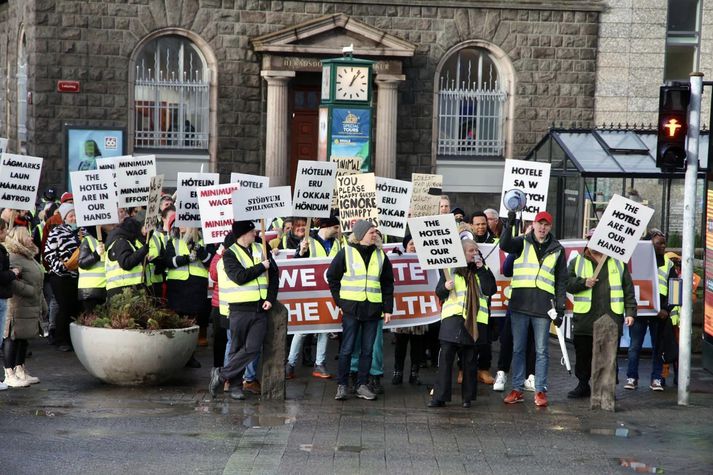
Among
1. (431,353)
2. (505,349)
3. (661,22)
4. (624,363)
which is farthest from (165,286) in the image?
(661,22)

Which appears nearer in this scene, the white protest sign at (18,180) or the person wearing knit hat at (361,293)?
the person wearing knit hat at (361,293)

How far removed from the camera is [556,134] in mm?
20500

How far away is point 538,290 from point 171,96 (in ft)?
48.1

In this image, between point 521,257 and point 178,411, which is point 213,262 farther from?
point 521,257

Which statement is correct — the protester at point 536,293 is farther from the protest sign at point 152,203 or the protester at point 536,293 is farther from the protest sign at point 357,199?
the protest sign at point 152,203

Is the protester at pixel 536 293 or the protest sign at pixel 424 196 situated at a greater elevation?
the protest sign at pixel 424 196

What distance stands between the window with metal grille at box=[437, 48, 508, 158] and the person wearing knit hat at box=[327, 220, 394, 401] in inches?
547

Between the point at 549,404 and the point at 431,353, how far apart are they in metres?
2.67

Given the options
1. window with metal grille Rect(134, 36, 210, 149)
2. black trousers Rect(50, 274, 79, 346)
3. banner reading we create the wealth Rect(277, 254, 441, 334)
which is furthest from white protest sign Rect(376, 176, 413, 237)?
window with metal grille Rect(134, 36, 210, 149)

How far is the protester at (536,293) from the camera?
41.8ft

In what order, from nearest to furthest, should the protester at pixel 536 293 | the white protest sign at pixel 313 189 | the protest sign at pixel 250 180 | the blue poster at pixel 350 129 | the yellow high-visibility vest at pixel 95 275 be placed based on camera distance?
the protester at pixel 536 293 < the yellow high-visibility vest at pixel 95 275 < the white protest sign at pixel 313 189 < the protest sign at pixel 250 180 < the blue poster at pixel 350 129

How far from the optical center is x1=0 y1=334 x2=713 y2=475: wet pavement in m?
9.92

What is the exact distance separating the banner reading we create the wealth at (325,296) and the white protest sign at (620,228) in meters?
2.12

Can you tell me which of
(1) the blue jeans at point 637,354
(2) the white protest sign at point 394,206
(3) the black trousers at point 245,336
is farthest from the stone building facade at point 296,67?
(3) the black trousers at point 245,336
